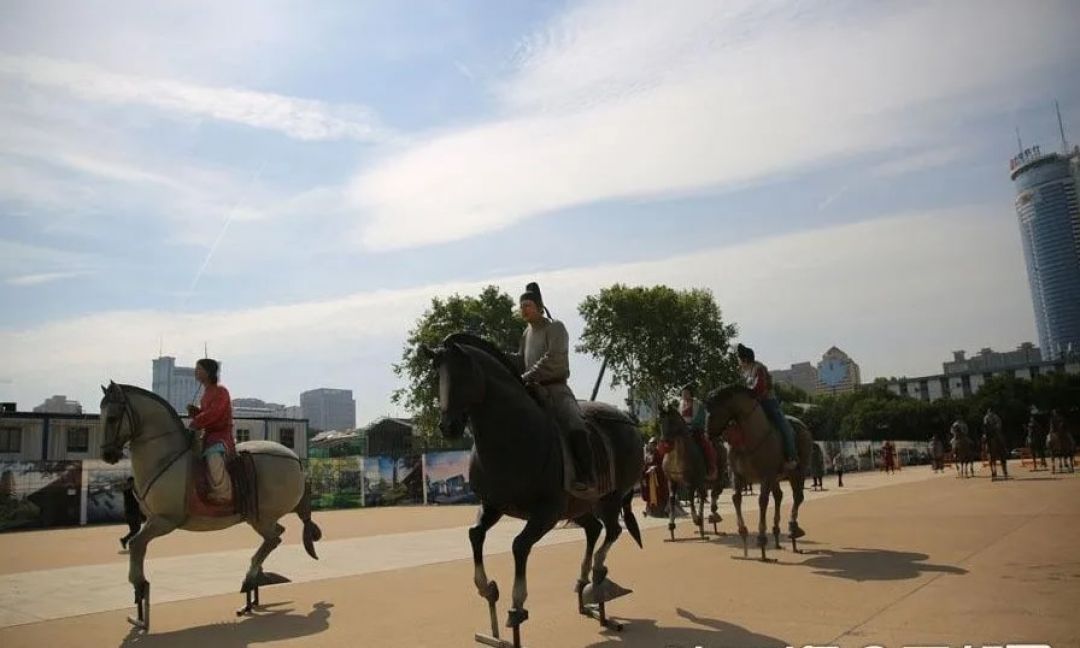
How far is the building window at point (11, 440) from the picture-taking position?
160 ft

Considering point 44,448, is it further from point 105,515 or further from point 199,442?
point 199,442

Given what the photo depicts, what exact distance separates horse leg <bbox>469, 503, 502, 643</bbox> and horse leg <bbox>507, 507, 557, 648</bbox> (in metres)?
0.24

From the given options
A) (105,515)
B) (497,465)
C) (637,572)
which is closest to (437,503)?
(105,515)

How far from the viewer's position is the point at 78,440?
53.2 metres

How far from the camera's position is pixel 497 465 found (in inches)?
233

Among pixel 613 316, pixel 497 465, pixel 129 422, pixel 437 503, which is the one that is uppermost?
pixel 613 316

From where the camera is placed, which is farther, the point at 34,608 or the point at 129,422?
the point at 34,608

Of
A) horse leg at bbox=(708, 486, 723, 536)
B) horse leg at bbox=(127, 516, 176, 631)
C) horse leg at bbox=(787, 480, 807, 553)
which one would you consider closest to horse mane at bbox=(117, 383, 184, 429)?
horse leg at bbox=(127, 516, 176, 631)

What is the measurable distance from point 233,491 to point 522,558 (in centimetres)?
468

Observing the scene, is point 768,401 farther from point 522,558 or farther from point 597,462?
point 522,558

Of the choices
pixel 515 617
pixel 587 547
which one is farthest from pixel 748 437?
pixel 515 617

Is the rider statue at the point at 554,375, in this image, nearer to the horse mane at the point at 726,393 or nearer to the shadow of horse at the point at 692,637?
the shadow of horse at the point at 692,637

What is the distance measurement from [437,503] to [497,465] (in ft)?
97.3

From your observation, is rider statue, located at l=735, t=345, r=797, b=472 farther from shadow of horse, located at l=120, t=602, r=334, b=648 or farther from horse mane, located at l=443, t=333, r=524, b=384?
shadow of horse, located at l=120, t=602, r=334, b=648
